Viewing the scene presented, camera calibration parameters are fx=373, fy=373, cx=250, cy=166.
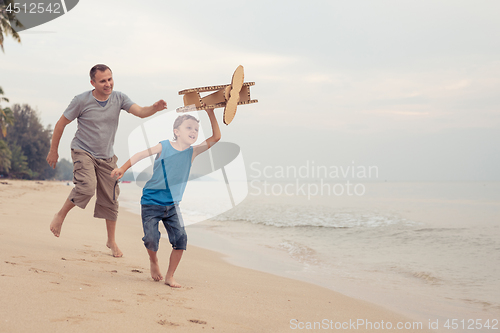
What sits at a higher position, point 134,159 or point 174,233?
point 134,159

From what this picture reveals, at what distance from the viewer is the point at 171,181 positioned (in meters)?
3.01

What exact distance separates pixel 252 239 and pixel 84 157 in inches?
198

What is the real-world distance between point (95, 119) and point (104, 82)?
0.36 m

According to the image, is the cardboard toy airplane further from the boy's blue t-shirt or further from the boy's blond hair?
the boy's blue t-shirt

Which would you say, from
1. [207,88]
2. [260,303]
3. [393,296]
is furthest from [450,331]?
[207,88]

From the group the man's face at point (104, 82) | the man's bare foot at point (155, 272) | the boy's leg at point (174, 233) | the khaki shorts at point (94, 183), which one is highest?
the man's face at point (104, 82)

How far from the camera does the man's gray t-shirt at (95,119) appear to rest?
11.4ft

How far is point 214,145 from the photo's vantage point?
3.22 metres

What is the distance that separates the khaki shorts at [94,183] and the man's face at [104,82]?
622 mm

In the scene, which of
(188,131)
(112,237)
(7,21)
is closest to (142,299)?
(188,131)

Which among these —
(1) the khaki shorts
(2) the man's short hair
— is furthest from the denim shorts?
(2) the man's short hair

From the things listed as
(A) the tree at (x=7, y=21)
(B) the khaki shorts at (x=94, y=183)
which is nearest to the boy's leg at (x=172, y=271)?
(B) the khaki shorts at (x=94, y=183)

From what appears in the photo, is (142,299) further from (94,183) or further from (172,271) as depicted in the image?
(94,183)

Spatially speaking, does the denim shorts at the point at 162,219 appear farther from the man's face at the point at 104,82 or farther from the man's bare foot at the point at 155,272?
the man's face at the point at 104,82
